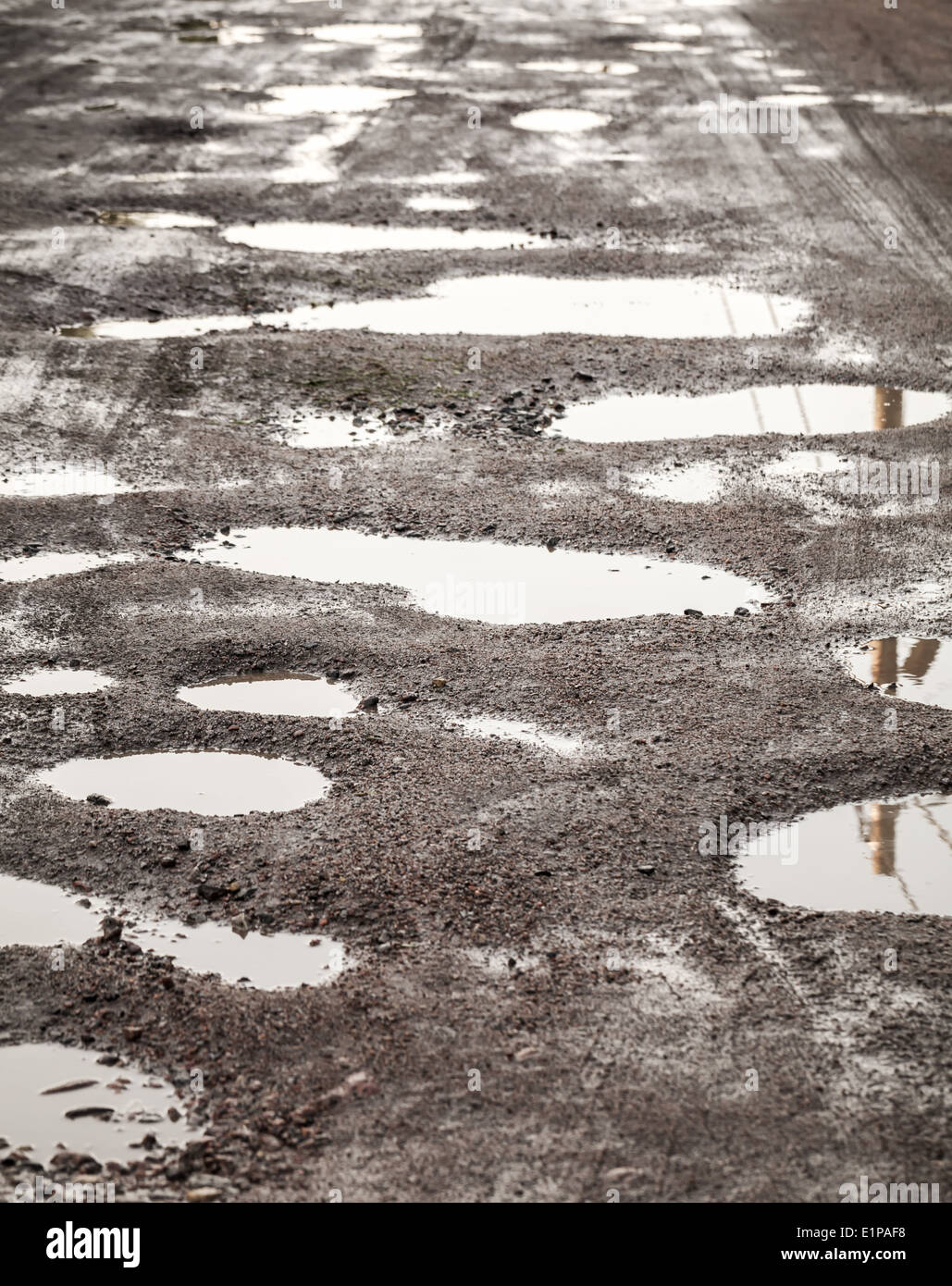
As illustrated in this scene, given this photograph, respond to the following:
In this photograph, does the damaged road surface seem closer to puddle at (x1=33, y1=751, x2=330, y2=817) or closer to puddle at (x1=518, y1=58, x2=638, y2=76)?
puddle at (x1=33, y1=751, x2=330, y2=817)

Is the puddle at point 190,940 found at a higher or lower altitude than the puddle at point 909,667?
lower

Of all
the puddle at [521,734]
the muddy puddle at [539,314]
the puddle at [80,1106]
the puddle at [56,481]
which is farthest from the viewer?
the muddy puddle at [539,314]

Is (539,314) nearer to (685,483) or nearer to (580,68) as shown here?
(685,483)

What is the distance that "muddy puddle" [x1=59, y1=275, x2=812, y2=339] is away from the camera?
406 inches

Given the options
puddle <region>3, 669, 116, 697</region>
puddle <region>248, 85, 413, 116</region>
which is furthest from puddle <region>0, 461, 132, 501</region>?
puddle <region>248, 85, 413, 116</region>

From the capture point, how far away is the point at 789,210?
12703mm

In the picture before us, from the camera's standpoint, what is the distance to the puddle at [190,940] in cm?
467

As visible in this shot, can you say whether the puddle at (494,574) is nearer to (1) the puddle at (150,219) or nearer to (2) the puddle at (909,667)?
(2) the puddle at (909,667)

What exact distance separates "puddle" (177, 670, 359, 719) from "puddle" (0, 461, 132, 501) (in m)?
2.23

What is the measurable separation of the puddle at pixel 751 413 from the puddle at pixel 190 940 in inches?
190

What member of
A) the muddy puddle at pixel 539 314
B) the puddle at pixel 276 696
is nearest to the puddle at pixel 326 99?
the muddy puddle at pixel 539 314

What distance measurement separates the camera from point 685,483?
325 inches

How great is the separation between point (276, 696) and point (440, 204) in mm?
7862
